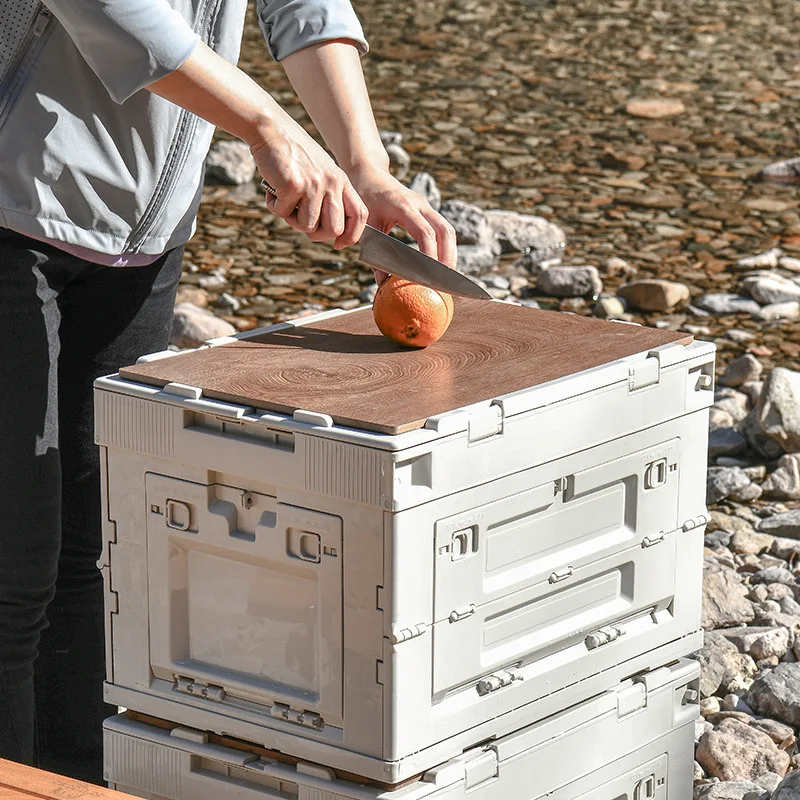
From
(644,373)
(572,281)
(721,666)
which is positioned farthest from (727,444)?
(644,373)

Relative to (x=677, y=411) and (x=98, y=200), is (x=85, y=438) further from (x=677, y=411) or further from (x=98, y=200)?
(x=677, y=411)

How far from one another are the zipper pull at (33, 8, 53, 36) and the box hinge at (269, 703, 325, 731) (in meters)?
1.04

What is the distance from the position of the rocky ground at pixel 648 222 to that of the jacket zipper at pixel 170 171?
1.41 meters

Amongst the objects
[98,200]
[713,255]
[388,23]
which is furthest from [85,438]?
[388,23]

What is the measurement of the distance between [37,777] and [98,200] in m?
0.87

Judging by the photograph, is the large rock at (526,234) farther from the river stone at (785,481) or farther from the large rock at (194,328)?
the river stone at (785,481)

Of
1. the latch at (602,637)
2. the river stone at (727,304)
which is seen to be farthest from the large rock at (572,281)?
the latch at (602,637)

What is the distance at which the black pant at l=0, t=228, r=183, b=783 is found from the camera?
2.24 meters

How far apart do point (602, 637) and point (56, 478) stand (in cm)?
89

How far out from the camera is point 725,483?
13.5 feet

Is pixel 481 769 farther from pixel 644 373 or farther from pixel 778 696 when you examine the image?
pixel 778 696

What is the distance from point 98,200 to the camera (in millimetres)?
2250

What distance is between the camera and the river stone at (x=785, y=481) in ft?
13.5

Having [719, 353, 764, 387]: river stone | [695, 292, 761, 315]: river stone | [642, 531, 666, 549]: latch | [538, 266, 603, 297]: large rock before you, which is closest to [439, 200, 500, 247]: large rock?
[538, 266, 603, 297]: large rock
